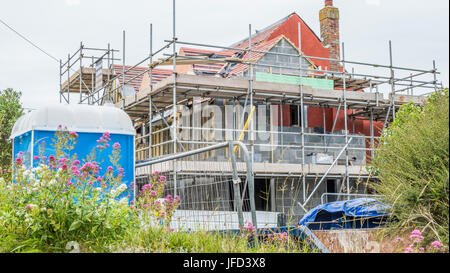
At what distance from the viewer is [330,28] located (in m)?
22.6

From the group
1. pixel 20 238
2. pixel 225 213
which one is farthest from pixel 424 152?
pixel 20 238

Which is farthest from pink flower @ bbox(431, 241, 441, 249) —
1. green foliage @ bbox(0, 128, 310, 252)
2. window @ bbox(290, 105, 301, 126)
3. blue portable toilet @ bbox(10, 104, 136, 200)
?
window @ bbox(290, 105, 301, 126)

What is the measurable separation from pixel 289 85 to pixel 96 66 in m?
9.76

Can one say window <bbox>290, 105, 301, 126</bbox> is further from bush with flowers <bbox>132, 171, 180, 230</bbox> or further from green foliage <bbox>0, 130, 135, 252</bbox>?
green foliage <bbox>0, 130, 135, 252</bbox>

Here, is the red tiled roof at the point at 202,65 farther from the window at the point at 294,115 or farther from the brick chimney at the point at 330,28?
the brick chimney at the point at 330,28

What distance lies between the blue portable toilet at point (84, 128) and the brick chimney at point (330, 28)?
43.5 feet

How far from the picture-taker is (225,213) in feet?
21.5

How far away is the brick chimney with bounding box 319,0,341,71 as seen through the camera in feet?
73.5

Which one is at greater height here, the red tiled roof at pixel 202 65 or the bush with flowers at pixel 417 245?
the red tiled roof at pixel 202 65

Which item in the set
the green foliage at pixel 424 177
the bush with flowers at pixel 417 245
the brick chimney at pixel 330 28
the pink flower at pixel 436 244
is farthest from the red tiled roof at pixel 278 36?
the pink flower at pixel 436 244

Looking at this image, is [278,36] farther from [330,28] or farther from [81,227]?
[81,227]

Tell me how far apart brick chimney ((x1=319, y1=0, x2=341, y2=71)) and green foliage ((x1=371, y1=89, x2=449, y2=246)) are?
57.0ft

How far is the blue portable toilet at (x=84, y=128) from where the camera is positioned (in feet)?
34.1
